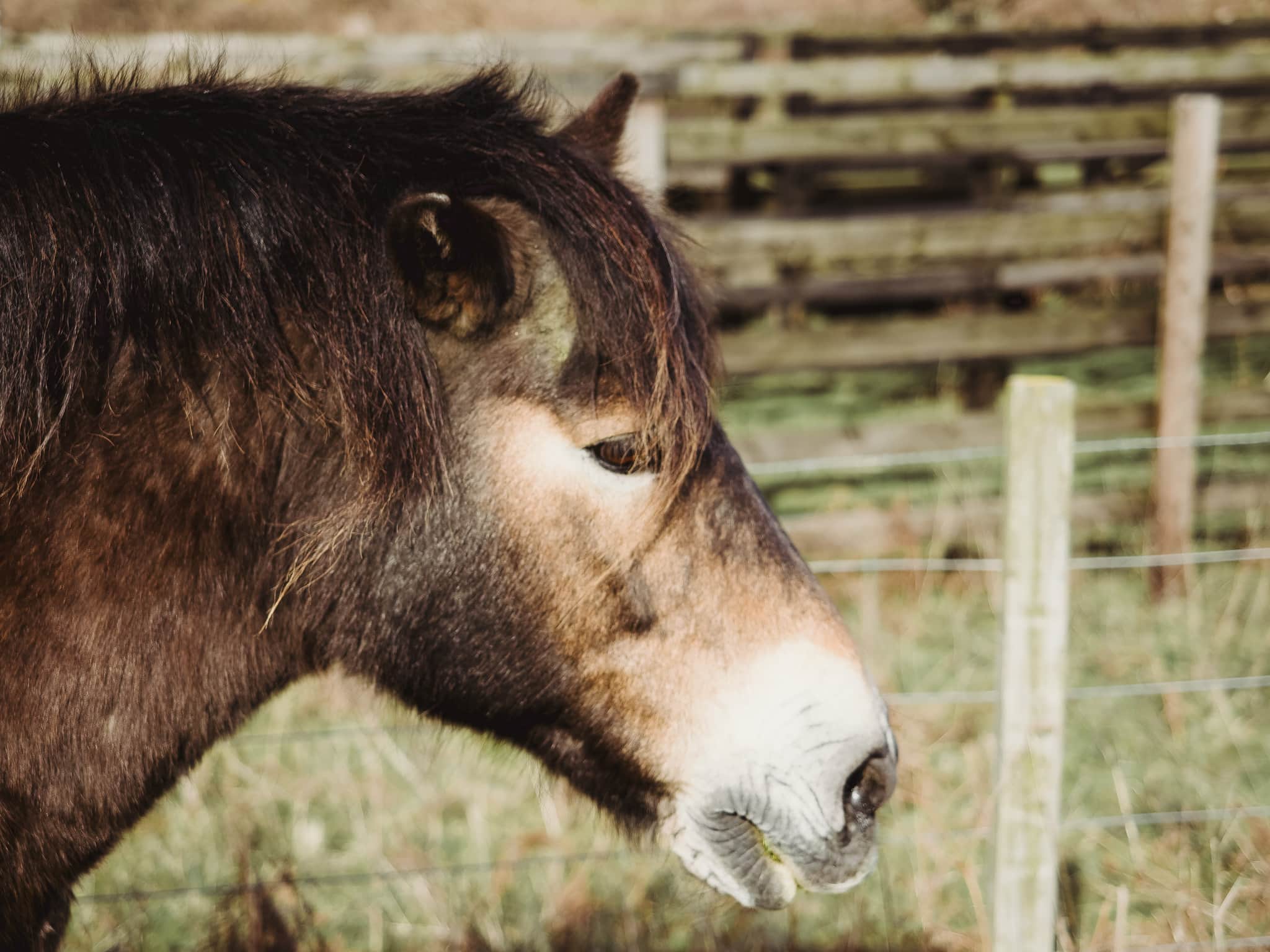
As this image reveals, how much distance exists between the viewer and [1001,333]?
18.6ft

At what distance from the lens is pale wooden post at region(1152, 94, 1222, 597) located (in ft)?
16.8

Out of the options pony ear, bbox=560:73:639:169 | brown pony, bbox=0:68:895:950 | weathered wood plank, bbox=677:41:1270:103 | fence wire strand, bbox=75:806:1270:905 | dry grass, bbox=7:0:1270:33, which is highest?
dry grass, bbox=7:0:1270:33

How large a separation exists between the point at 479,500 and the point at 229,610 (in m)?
0.44

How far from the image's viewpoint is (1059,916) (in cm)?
282

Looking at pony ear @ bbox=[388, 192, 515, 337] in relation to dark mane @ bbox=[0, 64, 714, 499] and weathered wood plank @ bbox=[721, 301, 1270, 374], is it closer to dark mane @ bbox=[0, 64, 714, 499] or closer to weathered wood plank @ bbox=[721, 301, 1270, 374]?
dark mane @ bbox=[0, 64, 714, 499]

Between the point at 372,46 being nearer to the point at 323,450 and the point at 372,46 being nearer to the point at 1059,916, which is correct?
the point at 323,450

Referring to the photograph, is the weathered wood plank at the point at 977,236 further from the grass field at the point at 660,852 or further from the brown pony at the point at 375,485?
the brown pony at the point at 375,485

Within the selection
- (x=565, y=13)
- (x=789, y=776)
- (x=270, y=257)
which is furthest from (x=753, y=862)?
(x=565, y=13)

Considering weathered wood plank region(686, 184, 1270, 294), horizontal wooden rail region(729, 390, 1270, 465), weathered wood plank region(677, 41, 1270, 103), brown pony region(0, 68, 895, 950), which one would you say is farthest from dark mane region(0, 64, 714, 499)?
horizontal wooden rail region(729, 390, 1270, 465)

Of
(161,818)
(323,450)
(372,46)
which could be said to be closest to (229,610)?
(323,450)

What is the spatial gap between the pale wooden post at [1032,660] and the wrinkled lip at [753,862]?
0.77m

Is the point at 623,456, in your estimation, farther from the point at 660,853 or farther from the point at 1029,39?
the point at 1029,39

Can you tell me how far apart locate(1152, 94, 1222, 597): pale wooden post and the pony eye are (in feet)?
14.4

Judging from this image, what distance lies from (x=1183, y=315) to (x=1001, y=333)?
91 centimetres
